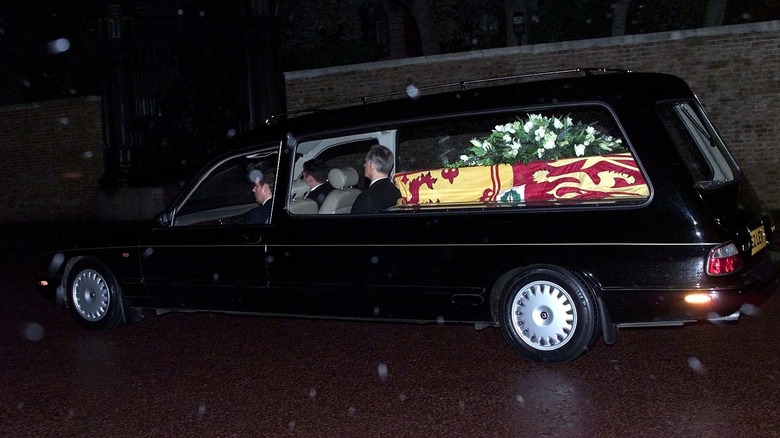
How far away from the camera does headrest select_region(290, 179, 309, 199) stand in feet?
23.6

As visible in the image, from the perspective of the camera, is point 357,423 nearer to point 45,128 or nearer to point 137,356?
point 137,356

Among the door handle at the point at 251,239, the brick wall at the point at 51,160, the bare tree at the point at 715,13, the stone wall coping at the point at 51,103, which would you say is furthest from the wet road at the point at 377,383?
the stone wall coping at the point at 51,103

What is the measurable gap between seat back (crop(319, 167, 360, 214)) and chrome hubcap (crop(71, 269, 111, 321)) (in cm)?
223

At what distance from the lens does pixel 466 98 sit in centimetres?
621

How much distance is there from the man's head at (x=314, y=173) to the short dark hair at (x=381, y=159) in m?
0.71

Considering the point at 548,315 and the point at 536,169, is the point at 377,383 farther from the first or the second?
the point at 536,169

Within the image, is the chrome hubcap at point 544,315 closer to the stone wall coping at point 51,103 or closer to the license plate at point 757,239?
the license plate at point 757,239

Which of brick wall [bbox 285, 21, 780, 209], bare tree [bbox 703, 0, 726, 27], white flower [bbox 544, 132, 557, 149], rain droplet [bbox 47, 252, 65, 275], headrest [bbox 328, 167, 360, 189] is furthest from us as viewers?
bare tree [bbox 703, 0, 726, 27]

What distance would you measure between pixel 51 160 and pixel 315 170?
650 inches

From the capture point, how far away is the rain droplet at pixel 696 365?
5.70 m

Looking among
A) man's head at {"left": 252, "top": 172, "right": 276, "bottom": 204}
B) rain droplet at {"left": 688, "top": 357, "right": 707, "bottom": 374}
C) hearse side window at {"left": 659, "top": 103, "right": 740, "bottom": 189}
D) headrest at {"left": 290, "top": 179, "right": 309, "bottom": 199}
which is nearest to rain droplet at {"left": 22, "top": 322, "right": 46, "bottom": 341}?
man's head at {"left": 252, "top": 172, "right": 276, "bottom": 204}

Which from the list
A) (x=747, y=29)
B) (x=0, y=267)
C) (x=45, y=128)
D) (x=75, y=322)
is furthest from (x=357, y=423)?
(x=45, y=128)

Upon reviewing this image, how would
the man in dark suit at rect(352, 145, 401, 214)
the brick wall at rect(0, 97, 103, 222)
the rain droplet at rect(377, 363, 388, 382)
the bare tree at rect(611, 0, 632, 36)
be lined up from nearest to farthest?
1. the rain droplet at rect(377, 363, 388, 382)
2. the man in dark suit at rect(352, 145, 401, 214)
3. the bare tree at rect(611, 0, 632, 36)
4. the brick wall at rect(0, 97, 103, 222)

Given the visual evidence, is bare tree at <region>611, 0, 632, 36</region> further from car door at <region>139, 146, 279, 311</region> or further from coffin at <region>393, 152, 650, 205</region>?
coffin at <region>393, 152, 650, 205</region>
